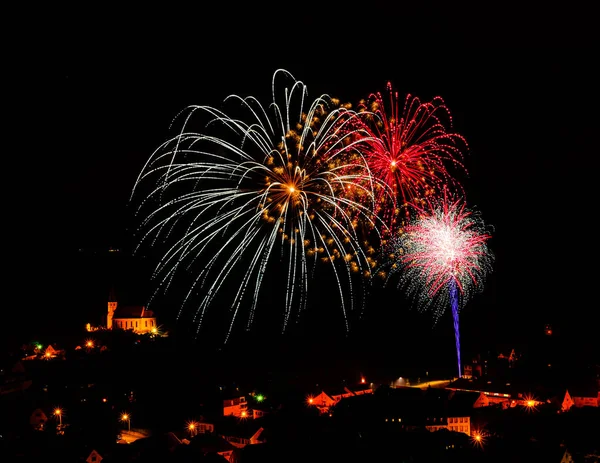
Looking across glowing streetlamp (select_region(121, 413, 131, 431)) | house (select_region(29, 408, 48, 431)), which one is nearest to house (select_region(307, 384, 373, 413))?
glowing streetlamp (select_region(121, 413, 131, 431))

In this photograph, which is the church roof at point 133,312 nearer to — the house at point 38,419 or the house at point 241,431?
the house at point 38,419

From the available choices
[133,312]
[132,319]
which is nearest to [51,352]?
[132,319]

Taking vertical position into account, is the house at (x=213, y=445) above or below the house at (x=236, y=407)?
below

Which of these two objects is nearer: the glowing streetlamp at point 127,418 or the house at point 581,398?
the glowing streetlamp at point 127,418

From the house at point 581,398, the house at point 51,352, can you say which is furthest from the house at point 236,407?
the house at point 581,398

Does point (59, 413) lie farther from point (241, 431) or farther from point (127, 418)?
point (241, 431)

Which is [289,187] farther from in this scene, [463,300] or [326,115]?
[463,300]

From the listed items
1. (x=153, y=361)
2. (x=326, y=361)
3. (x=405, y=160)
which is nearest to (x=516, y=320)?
(x=326, y=361)
